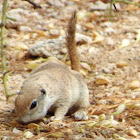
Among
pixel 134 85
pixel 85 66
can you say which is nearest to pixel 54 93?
pixel 134 85

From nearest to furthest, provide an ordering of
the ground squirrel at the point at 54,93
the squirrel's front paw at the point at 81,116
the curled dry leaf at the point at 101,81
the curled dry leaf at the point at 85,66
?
the ground squirrel at the point at 54,93 → the squirrel's front paw at the point at 81,116 → the curled dry leaf at the point at 101,81 → the curled dry leaf at the point at 85,66

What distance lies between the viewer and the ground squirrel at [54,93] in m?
2.76

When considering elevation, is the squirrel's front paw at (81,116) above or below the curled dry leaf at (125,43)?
below

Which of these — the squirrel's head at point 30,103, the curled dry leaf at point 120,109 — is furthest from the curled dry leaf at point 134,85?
the squirrel's head at point 30,103

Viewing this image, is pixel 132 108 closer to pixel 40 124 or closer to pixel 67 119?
pixel 67 119

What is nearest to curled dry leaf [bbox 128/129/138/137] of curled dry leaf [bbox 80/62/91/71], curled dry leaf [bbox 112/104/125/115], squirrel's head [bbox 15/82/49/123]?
curled dry leaf [bbox 112/104/125/115]

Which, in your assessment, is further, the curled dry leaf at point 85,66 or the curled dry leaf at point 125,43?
the curled dry leaf at point 125,43

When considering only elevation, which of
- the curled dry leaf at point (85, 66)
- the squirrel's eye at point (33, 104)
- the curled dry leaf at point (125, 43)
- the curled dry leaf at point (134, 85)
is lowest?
the curled dry leaf at point (134, 85)

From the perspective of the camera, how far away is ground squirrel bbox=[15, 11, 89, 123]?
276cm

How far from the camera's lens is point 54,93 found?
3.16 metres

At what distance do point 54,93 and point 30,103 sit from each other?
481 mm

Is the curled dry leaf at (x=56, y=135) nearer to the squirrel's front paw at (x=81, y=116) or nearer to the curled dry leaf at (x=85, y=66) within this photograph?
the squirrel's front paw at (x=81, y=116)

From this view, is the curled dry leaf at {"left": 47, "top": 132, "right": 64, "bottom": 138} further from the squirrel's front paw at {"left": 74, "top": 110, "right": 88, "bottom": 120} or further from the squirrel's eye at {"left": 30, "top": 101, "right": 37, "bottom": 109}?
the squirrel's front paw at {"left": 74, "top": 110, "right": 88, "bottom": 120}

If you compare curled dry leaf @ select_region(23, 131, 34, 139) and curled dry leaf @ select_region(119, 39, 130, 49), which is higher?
curled dry leaf @ select_region(119, 39, 130, 49)
